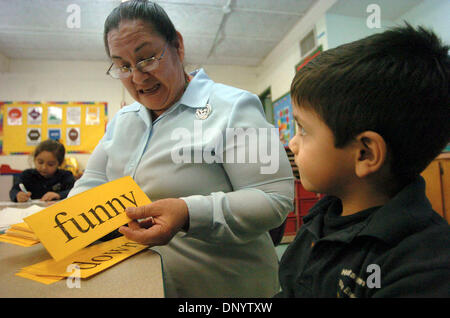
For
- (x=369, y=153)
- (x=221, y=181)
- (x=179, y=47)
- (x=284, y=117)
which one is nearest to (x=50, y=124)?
(x=284, y=117)

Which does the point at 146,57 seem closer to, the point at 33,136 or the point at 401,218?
the point at 401,218

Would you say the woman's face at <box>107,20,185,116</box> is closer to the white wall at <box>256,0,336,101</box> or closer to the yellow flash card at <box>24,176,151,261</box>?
the yellow flash card at <box>24,176,151,261</box>

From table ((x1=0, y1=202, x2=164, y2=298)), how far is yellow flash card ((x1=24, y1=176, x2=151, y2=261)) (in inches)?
2.2

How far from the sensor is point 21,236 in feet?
1.80

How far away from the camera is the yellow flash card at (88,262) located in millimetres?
406

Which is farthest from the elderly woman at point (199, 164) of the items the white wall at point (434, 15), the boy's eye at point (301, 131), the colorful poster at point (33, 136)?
the colorful poster at point (33, 136)

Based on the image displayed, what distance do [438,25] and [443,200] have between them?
147cm

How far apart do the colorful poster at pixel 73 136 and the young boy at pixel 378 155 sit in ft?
13.9

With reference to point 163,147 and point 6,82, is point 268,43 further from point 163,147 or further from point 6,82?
point 6,82

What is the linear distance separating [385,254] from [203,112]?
1.76 feet

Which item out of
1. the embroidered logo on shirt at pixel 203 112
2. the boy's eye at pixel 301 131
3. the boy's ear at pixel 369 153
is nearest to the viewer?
the boy's ear at pixel 369 153

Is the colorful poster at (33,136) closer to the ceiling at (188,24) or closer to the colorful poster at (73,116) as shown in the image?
the colorful poster at (73,116)

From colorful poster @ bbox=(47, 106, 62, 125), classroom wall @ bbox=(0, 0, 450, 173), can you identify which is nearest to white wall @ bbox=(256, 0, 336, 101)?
classroom wall @ bbox=(0, 0, 450, 173)

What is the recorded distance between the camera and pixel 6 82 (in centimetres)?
384
